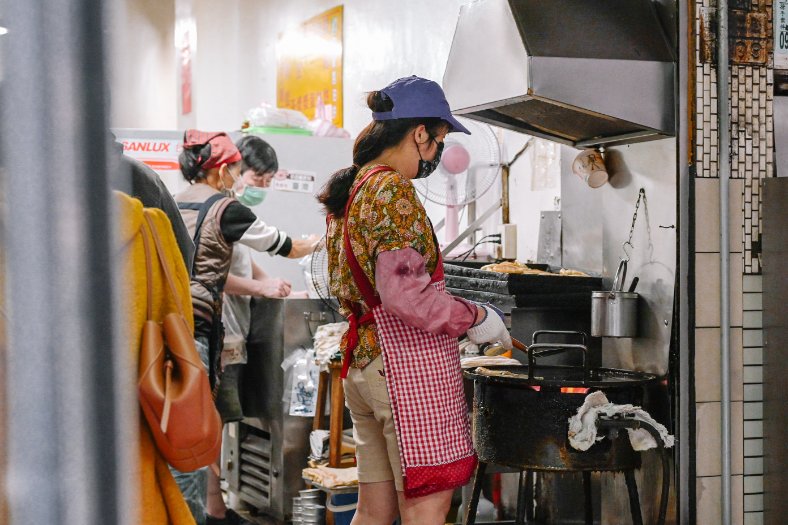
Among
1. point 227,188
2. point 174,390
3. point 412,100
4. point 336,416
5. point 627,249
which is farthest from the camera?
point 227,188

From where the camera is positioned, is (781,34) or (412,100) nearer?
(412,100)

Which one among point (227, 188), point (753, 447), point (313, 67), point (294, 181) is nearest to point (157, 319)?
point (753, 447)

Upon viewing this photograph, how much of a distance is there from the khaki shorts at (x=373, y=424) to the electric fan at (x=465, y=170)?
1898 mm

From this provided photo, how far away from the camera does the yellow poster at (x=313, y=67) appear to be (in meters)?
7.41

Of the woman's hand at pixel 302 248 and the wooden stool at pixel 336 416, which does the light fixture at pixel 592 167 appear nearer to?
the wooden stool at pixel 336 416

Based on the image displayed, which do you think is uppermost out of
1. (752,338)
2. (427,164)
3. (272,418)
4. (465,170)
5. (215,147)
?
(215,147)

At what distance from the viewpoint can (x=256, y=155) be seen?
17.5 feet

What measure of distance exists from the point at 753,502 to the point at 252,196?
3590 mm

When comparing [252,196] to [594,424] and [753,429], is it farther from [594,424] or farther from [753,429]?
[753,429]

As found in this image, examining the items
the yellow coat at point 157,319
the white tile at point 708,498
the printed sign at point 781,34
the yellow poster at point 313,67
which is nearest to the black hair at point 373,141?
the yellow coat at point 157,319

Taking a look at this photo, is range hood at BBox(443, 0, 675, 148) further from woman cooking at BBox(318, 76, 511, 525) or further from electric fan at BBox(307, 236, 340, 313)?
electric fan at BBox(307, 236, 340, 313)

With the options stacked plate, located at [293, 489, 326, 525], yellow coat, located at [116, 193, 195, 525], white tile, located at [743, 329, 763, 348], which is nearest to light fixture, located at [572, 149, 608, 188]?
white tile, located at [743, 329, 763, 348]

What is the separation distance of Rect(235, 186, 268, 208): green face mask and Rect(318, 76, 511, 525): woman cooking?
115 inches

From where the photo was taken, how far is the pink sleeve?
2500 mm
